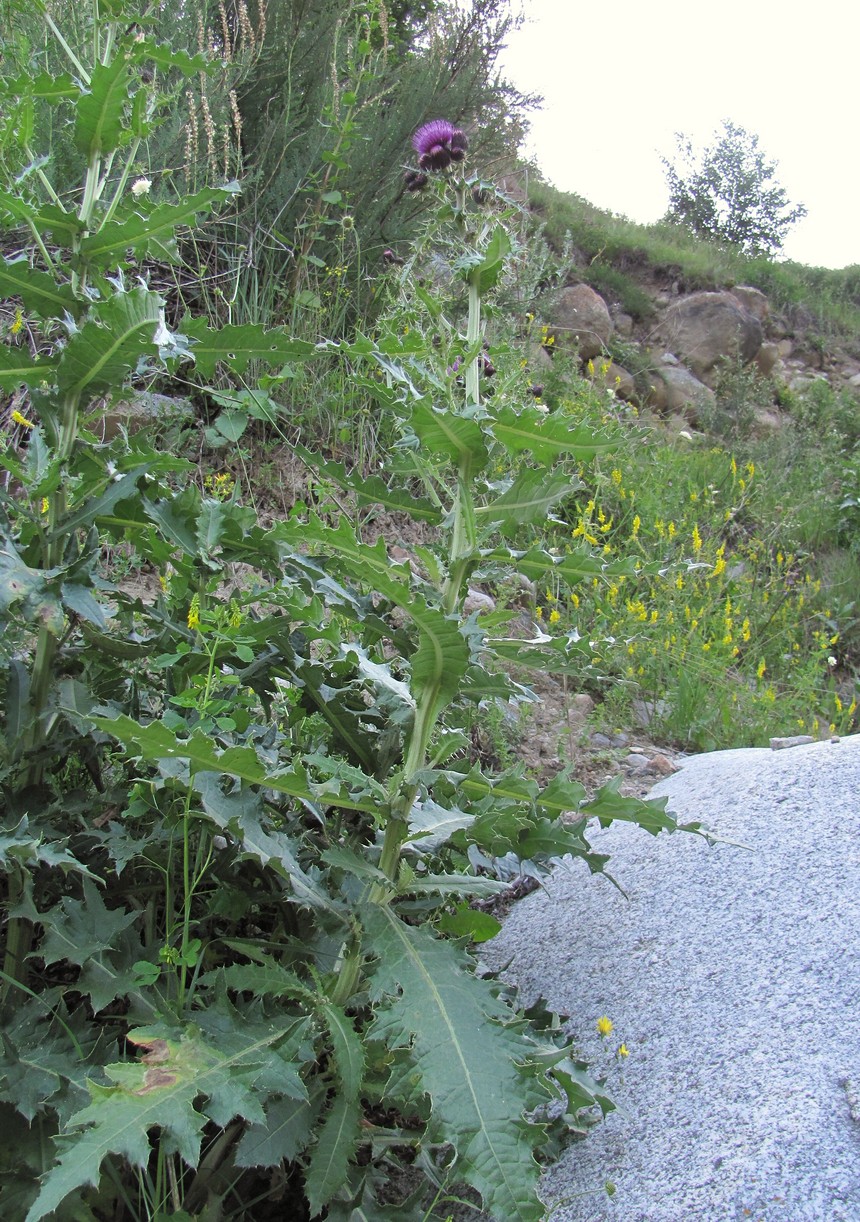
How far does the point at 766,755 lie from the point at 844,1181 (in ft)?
4.37

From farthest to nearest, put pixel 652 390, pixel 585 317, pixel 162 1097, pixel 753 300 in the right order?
pixel 753 300 < pixel 585 317 < pixel 652 390 < pixel 162 1097

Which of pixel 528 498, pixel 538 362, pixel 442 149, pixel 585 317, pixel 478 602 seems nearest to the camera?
pixel 528 498

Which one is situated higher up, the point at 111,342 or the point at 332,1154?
the point at 111,342

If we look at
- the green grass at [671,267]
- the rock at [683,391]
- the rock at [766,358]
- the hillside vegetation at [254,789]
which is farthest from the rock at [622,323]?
the hillside vegetation at [254,789]

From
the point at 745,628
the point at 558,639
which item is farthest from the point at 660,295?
the point at 558,639

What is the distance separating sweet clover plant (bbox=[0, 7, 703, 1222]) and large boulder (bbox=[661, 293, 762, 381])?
10.7m

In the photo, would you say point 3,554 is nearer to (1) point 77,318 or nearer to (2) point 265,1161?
(1) point 77,318

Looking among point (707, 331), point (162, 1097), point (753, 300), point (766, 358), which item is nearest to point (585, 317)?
point (707, 331)

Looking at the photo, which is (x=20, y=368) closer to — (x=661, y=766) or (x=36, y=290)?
(x=36, y=290)

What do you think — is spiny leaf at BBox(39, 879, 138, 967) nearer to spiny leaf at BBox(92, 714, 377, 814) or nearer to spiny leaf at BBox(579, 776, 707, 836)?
spiny leaf at BBox(92, 714, 377, 814)

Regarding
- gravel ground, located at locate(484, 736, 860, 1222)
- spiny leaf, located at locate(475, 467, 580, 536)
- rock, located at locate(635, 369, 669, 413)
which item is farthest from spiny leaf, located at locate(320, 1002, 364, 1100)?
rock, located at locate(635, 369, 669, 413)

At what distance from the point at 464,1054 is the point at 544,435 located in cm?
87

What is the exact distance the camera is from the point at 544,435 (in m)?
1.39

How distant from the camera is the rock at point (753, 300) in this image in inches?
518
